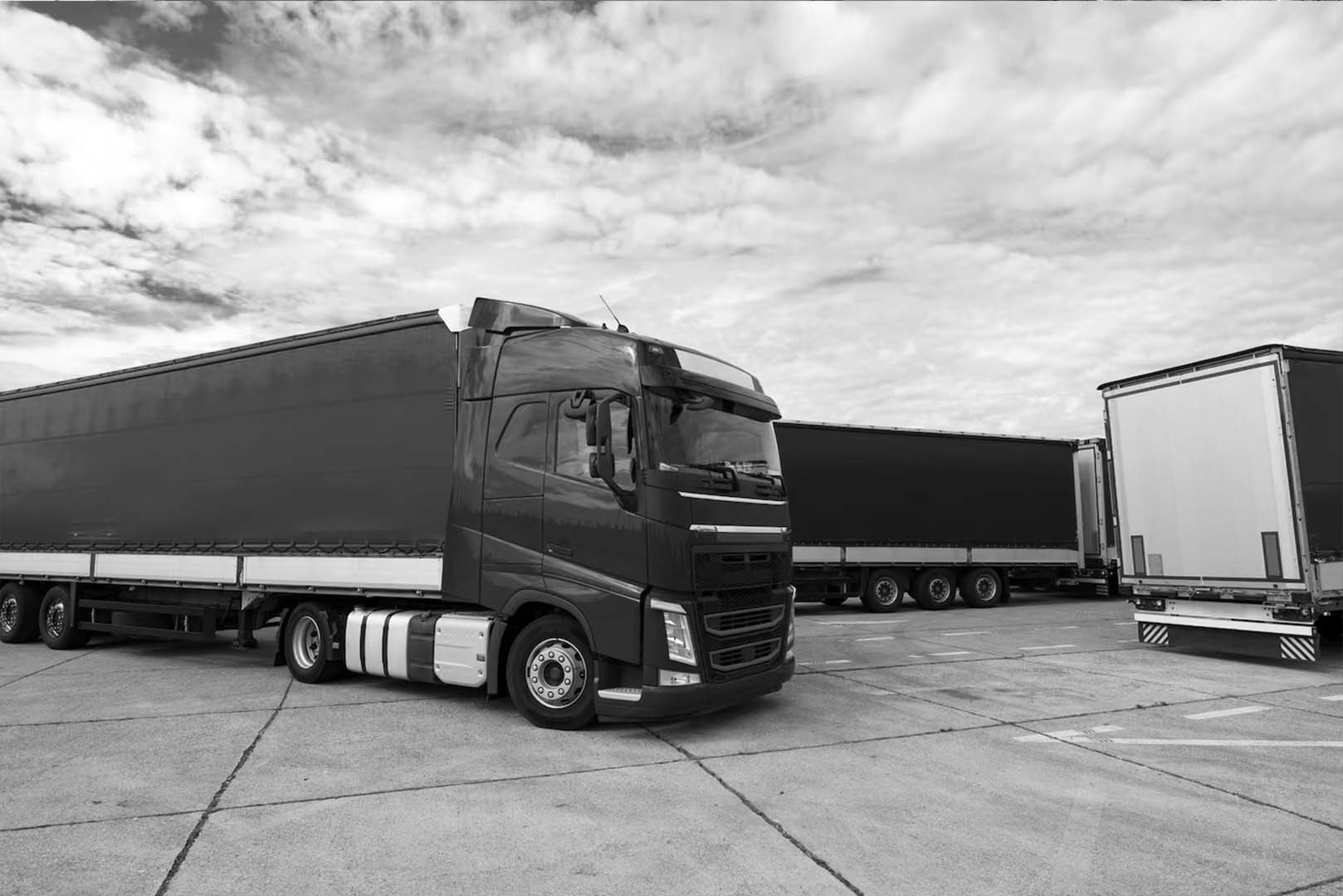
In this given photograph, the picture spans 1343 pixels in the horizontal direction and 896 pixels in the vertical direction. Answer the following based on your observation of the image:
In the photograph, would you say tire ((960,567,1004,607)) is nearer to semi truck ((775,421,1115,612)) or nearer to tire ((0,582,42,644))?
semi truck ((775,421,1115,612))

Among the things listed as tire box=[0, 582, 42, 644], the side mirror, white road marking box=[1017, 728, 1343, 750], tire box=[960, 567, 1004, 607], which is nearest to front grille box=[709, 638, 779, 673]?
the side mirror

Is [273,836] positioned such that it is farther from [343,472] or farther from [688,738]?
[343,472]

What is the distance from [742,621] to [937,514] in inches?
454

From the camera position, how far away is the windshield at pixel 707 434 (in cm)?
614

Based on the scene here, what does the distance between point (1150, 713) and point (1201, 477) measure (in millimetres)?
→ 4136

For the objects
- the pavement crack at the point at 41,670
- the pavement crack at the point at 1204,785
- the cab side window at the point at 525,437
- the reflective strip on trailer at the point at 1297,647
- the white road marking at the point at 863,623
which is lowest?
the pavement crack at the point at 1204,785

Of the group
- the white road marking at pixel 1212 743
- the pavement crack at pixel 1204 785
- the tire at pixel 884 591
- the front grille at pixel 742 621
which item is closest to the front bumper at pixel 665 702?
the front grille at pixel 742 621

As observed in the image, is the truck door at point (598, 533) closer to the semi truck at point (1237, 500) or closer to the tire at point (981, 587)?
the semi truck at point (1237, 500)

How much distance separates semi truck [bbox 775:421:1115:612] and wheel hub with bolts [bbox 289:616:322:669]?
851cm

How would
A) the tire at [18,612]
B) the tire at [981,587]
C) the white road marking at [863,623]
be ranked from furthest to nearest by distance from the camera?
the tire at [981,587] < the white road marking at [863,623] < the tire at [18,612]

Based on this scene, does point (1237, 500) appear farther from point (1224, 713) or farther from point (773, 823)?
point (773, 823)

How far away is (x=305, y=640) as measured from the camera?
8398 millimetres

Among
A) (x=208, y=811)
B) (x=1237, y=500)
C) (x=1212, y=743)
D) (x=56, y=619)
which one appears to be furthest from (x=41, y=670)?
(x=1237, y=500)

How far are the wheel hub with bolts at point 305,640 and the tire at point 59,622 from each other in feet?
14.9
